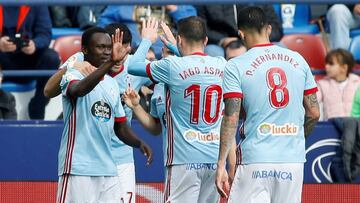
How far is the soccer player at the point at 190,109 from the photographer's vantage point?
27.3ft

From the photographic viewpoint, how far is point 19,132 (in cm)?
971

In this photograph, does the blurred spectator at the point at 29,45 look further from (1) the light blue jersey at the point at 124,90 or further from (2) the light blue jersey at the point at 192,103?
(2) the light blue jersey at the point at 192,103

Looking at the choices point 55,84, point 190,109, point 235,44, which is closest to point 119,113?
point 55,84

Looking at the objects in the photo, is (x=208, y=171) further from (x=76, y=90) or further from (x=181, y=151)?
(x=76, y=90)

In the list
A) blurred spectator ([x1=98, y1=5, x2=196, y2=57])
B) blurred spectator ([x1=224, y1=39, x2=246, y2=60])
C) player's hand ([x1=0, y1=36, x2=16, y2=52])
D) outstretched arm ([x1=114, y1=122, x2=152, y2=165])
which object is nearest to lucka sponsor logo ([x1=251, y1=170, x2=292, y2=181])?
outstretched arm ([x1=114, y1=122, x2=152, y2=165])

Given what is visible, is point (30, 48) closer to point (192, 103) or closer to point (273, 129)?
point (192, 103)

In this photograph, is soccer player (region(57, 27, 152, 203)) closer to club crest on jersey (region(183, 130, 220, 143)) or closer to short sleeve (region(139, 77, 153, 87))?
club crest on jersey (region(183, 130, 220, 143))

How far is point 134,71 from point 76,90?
1051 millimetres

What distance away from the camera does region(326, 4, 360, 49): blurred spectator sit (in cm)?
1253

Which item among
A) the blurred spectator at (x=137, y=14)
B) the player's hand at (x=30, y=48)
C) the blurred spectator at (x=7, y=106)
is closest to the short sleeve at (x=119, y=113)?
the blurred spectator at (x=7, y=106)

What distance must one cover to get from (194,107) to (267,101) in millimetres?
1252

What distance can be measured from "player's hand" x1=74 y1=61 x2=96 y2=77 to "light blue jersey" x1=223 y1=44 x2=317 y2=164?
1.03 m

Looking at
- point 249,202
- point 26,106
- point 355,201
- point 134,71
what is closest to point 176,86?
point 134,71

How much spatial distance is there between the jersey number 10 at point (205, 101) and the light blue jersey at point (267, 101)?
1125 millimetres
